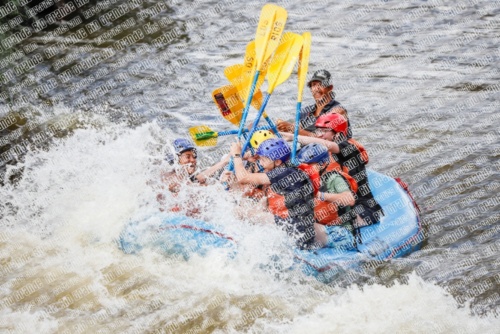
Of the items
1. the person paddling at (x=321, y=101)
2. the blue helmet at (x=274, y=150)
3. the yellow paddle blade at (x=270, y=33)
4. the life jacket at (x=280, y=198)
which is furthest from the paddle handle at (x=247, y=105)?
the life jacket at (x=280, y=198)

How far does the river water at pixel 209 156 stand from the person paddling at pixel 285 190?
0.63 feet

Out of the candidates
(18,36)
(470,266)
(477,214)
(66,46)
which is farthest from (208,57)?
(470,266)

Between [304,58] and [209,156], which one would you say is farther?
[209,156]

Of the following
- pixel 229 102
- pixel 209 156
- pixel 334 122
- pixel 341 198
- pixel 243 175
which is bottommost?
pixel 209 156

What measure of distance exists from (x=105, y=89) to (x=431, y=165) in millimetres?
6146

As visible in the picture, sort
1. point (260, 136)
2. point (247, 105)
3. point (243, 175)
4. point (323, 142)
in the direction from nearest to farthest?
point (243, 175) → point (260, 136) → point (323, 142) → point (247, 105)

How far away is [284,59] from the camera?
23.4 feet

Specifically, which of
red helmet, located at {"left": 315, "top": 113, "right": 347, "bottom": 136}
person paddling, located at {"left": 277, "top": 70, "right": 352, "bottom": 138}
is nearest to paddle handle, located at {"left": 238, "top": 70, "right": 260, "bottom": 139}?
person paddling, located at {"left": 277, "top": 70, "right": 352, "bottom": 138}

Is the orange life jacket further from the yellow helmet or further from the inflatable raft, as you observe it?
the yellow helmet

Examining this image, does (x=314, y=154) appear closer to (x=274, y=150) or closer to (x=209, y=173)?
(x=274, y=150)

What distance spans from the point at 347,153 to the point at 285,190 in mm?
1028

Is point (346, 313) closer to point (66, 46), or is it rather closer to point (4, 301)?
point (4, 301)

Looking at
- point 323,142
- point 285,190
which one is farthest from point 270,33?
point 285,190

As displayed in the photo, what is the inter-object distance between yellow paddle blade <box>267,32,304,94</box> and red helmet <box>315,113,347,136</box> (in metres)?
0.60
